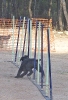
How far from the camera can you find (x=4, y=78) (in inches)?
648

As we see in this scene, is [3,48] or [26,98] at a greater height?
[26,98]

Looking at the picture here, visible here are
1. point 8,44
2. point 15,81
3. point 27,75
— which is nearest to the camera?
point 15,81

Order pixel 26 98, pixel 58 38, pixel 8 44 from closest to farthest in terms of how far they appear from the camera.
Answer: pixel 26 98 < pixel 8 44 < pixel 58 38

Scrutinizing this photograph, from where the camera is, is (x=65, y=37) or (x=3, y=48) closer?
(x=3, y=48)

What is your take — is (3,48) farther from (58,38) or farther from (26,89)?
(26,89)

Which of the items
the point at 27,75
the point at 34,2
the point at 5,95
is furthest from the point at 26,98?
the point at 34,2

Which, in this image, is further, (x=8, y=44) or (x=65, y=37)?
(x=65, y=37)

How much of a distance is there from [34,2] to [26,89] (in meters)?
55.0

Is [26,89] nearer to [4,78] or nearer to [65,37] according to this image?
[4,78]

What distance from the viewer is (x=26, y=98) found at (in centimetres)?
1256

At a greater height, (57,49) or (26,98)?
(26,98)

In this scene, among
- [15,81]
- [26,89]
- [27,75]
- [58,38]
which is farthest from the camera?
[58,38]

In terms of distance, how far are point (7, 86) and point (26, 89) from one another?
736mm

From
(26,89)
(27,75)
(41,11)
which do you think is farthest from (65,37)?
(41,11)
